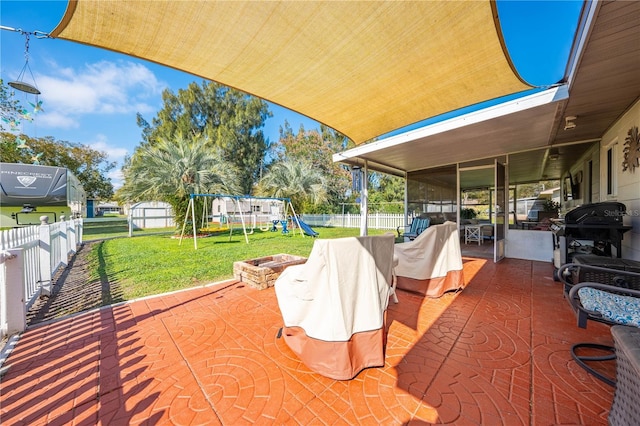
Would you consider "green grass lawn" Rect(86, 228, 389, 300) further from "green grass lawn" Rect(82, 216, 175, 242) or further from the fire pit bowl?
"green grass lawn" Rect(82, 216, 175, 242)

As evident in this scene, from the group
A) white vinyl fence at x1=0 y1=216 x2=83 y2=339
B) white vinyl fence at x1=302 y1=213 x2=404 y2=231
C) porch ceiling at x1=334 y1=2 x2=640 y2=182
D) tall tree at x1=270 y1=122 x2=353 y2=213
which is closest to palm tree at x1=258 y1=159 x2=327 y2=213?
white vinyl fence at x1=302 y1=213 x2=404 y2=231

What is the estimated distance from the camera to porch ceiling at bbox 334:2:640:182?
188 cm

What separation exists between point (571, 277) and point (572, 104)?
7.30ft

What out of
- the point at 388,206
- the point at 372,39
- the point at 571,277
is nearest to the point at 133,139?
the point at 388,206

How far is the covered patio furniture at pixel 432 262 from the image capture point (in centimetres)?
340

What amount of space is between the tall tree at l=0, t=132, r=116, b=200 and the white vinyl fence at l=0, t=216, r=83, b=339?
12946mm

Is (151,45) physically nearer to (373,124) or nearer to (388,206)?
(373,124)

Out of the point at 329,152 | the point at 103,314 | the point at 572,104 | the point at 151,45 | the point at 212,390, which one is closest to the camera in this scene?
the point at 212,390

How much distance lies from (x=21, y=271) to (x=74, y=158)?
24595mm

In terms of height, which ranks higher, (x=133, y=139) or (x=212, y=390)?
(x=133, y=139)

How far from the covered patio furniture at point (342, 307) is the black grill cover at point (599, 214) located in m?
3.53

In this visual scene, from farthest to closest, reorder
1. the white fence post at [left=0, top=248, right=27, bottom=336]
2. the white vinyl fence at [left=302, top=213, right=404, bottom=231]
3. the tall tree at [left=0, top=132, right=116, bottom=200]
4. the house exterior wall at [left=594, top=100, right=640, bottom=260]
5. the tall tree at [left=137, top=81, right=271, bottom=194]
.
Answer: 1. the tall tree at [left=137, top=81, right=271, bottom=194]
2. the white vinyl fence at [left=302, top=213, right=404, bottom=231]
3. the tall tree at [left=0, top=132, right=116, bottom=200]
4. the house exterior wall at [left=594, top=100, right=640, bottom=260]
5. the white fence post at [left=0, top=248, right=27, bottom=336]

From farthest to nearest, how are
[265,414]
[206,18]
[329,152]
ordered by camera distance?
1. [329,152]
2. [206,18]
3. [265,414]

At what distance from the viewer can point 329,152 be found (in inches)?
865
